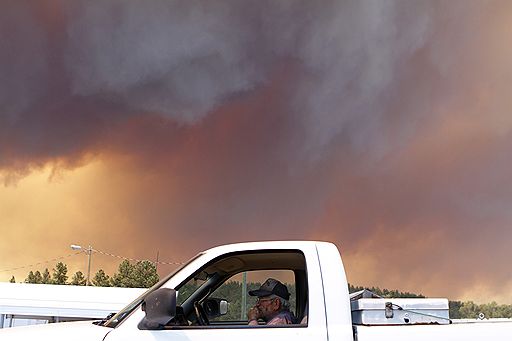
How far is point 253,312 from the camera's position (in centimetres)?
481

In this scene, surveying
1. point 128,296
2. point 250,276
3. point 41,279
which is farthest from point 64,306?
point 41,279

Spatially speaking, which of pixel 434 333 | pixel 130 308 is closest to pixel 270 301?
pixel 130 308

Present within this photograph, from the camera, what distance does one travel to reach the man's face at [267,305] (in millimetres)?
4840

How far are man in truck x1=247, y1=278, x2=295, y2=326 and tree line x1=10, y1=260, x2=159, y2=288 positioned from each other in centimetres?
2275

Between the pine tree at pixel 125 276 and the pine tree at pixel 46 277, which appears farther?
the pine tree at pixel 46 277

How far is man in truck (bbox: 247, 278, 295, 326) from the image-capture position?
15.5 feet

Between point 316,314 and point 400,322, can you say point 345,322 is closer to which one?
point 316,314

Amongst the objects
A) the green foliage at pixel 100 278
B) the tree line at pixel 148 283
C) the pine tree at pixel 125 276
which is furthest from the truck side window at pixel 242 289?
the green foliage at pixel 100 278

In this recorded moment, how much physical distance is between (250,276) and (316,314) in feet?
3.72

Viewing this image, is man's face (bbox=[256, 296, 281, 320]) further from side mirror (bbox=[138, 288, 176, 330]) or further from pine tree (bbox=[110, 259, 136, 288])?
pine tree (bbox=[110, 259, 136, 288])

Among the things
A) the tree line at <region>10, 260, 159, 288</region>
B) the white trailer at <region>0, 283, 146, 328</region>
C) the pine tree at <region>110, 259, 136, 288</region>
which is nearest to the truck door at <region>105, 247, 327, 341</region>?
the white trailer at <region>0, 283, 146, 328</region>

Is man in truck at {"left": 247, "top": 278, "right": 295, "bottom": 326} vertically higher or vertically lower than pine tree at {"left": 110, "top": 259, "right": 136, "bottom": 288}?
lower

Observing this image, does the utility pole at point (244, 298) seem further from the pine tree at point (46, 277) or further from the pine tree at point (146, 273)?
the pine tree at point (46, 277)

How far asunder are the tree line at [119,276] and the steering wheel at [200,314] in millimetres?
22748
